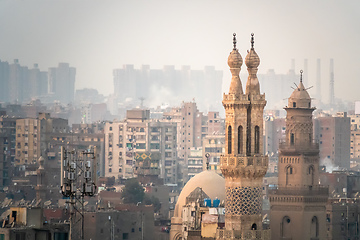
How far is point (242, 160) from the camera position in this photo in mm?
43062

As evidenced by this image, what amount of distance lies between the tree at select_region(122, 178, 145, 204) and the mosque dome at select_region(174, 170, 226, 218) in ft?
76.6

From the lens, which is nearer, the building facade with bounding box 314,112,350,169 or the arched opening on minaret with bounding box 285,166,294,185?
the arched opening on minaret with bounding box 285,166,294,185

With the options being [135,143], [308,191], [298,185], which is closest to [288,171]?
[298,185]

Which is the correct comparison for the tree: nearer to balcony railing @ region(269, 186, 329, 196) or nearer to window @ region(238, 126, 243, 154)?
balcony railing @ region(269, 186, 329, 196)

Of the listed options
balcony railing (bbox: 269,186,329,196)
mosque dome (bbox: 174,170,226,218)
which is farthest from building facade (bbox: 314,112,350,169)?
mosque dome (bbox: 174,170,226,218)

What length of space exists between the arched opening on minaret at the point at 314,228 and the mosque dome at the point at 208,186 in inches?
167

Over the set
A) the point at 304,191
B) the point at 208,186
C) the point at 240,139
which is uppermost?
the point at 240,139

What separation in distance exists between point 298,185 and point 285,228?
6.97ft

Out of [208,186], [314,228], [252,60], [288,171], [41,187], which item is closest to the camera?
[252,60]

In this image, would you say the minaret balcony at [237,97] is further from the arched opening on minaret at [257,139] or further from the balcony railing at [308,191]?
the balcony railing at [308,191]

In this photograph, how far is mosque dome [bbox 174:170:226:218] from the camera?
61.9m

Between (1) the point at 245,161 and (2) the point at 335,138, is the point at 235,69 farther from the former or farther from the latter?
(2) the point at 335,138

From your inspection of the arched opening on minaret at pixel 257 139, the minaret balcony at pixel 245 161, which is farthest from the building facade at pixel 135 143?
the minaret balcony at pixel 245 161

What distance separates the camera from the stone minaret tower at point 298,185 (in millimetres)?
64812
